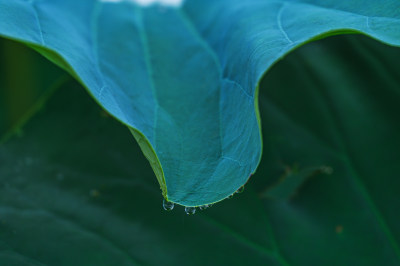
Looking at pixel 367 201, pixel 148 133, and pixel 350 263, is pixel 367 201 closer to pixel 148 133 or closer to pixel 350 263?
pixel 350 263

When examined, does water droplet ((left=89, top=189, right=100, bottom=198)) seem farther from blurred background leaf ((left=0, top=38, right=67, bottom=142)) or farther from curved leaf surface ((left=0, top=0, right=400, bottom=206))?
blurred background leaf ((left=0, top=38, right=67, bottom=142))

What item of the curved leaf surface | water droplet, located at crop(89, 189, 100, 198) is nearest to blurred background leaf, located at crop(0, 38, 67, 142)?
the curved leaf surface

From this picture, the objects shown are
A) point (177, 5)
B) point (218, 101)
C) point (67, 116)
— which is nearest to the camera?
point (218, 101)

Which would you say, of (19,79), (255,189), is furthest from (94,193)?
(19,79)

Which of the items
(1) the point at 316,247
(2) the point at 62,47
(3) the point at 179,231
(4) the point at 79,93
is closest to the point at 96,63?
(2) the point at 62,47

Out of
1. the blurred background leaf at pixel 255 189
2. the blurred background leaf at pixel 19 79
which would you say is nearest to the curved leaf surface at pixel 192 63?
the blurred background leaf at pixel 255 189

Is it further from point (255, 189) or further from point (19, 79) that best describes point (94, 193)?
point (19, 79)
